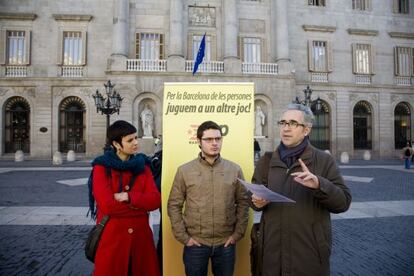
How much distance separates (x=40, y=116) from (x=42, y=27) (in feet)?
23.5

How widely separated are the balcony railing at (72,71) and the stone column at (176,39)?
732 centimetres

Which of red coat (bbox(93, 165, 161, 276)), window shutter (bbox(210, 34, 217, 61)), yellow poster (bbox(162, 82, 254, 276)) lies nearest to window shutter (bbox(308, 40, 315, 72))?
window shutter (bbox(210, 34, 217, 61))

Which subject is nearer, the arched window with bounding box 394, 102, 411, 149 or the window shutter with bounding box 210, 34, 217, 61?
the window shutter with bounding box 210, 34, 217, 61

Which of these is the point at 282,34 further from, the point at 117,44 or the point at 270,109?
the point at 117,44

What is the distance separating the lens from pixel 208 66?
20.9 m

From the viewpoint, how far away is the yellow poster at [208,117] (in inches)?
130

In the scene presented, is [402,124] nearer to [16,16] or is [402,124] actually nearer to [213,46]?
[213,46]

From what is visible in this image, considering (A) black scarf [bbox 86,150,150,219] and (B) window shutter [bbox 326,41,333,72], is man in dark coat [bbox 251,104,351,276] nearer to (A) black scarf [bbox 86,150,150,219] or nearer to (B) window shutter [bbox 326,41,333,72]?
(A) black scarf [bbox 86,150,150,219]

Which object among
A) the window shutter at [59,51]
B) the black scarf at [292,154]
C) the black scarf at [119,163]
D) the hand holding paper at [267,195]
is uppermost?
the window shutter at [59,51]

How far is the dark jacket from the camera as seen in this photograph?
2.20 metres

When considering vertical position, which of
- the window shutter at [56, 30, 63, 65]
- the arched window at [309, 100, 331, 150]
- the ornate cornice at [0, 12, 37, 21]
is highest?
the ornate cornice at [0, 12, 37, 21]

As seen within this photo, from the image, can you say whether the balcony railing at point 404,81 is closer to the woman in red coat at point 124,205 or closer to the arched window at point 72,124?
the arched window at point 72,124

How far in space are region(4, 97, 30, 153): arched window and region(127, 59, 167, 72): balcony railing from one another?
9230 millimetres

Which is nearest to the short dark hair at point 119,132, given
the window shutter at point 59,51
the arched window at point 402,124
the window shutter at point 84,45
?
the window shutter at point 84,45
